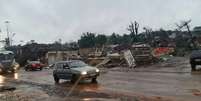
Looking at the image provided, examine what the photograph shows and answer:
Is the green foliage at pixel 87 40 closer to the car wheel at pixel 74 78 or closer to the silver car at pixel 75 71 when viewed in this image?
the silver car at pixel 75 71

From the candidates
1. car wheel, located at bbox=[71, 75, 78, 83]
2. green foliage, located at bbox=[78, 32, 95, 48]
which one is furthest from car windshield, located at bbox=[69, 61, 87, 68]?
green foliage, located at bbox=[78, 32, 95, 48]

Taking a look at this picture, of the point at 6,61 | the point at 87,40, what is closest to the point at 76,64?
the point at 6,61

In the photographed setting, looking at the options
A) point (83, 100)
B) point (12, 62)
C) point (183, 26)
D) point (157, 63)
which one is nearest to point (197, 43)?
point (183, 26)

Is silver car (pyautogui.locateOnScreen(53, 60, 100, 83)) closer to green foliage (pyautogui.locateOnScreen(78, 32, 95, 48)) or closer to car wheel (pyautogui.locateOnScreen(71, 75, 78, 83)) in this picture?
car wheel (pyautogui.locateOnScreen(71, 75, 78, 83))

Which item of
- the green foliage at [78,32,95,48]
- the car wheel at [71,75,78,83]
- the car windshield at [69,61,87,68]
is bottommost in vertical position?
the car wheel at [71,75,78,83]

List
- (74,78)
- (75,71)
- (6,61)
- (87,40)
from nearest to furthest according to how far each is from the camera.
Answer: (75,71) < (74,78) < (6,61) < (87,40)

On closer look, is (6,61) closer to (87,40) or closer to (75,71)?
(75,71)

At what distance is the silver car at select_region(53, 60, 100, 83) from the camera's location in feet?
90.1

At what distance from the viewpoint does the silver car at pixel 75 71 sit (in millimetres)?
27469

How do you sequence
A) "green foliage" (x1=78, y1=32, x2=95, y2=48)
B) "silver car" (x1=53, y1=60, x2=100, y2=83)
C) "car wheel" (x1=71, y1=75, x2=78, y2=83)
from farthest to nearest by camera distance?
"green foliage" (x1=78, y1=32, x2=95, y2=48)
"car wheel" (x1=71, y1=75, x2=78, y2=83)
"silver car" (x1=53, y1=60, x2=100, y2=83)

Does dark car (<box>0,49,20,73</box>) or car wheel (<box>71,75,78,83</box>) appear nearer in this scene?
car wheel (<box>71,75,78,83</box>)

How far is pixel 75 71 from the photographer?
2817cm

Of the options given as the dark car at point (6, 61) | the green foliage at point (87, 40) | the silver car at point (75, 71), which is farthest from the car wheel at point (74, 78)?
the green foliage at point (87, 40)

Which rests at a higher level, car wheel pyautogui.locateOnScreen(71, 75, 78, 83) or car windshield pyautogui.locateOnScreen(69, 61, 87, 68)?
car windshield pyautogui.locateOnScreen(69, 61, 87, 68)
